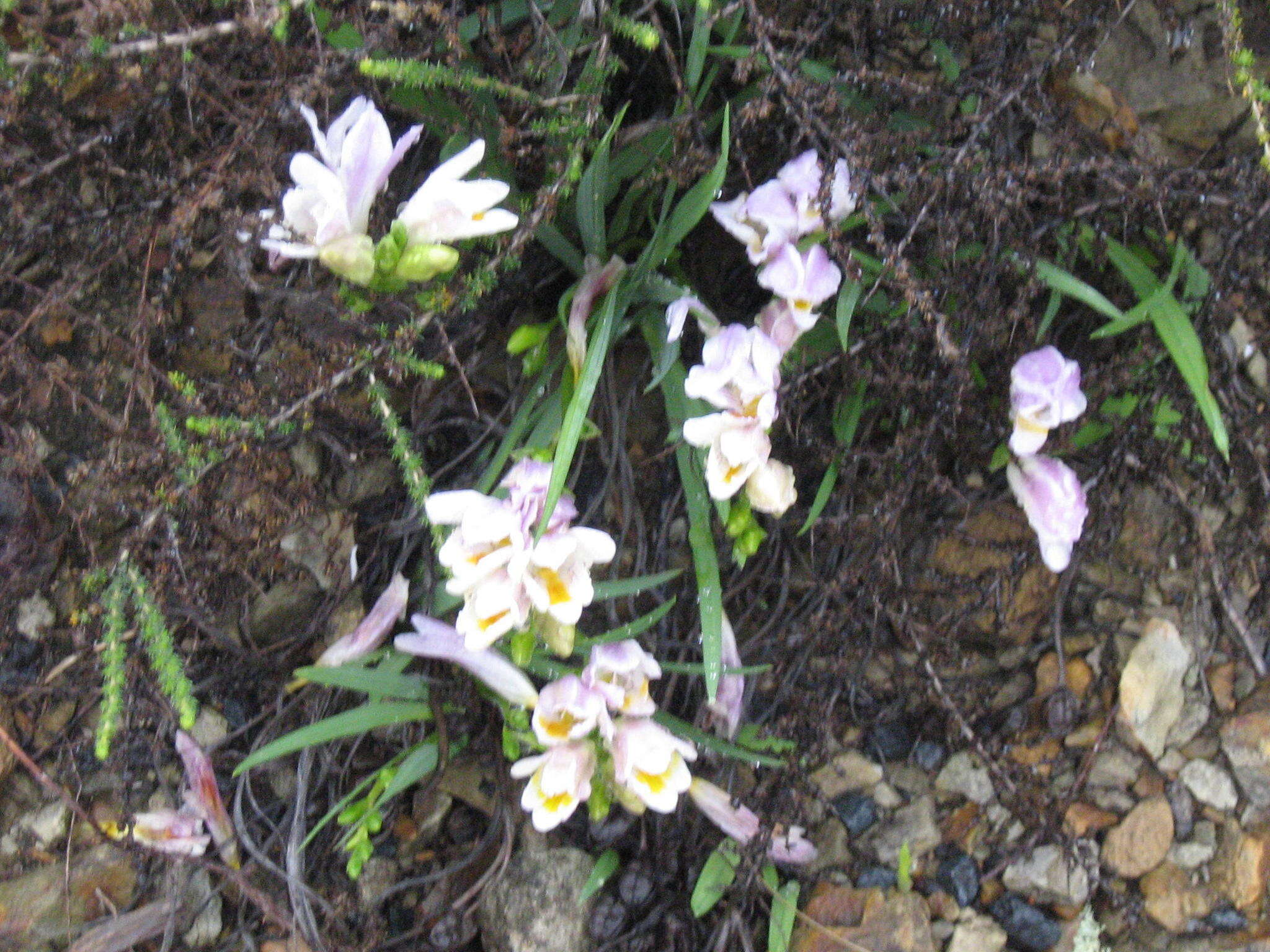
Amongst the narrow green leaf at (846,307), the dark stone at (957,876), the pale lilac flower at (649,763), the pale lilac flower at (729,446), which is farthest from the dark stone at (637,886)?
the narrow green leaf at (846,307)

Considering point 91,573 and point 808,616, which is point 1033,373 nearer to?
point 808,616

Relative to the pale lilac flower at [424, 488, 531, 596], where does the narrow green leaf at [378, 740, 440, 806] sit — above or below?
below

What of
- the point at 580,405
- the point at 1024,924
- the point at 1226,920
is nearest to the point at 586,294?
the point at 580,405

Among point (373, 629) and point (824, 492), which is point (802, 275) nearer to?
point (824, 492)

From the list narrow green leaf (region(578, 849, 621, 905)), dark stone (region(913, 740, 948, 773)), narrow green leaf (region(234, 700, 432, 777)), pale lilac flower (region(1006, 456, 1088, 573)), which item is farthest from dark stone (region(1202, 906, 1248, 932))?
narrow green leaf (region(234, 700, 432, 777))

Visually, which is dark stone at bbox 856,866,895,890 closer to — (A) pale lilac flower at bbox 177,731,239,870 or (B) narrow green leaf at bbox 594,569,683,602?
(B) narrow green leaf at bbox 594,569,683,602

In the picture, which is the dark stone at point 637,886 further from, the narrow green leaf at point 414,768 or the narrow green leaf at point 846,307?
the narrow green leaf at point 846,307

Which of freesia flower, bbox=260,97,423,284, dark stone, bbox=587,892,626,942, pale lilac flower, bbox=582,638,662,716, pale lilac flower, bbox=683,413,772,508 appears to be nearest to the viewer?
freesia flower, bbox=260,97,423,284
